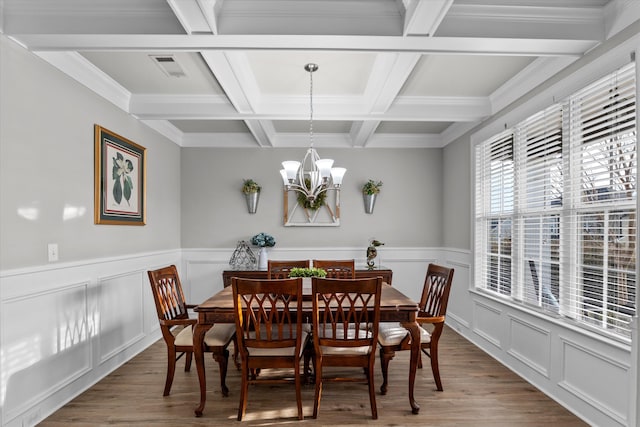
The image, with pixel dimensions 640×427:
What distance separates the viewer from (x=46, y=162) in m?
2.66

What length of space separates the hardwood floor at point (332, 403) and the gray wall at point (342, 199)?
2.13 m

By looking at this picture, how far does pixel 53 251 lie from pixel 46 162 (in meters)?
0.60

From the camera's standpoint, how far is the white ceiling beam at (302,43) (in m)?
2.30

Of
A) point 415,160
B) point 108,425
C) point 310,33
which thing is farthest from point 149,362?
point 415,160

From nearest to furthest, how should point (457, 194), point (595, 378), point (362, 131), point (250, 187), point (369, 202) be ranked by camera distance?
point (595, 378) → point (362, 131) → point (457, 194) → point (250, 187) → point (369, 202)

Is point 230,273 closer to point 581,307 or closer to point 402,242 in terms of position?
point 402,242

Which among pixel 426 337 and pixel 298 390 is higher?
pixel 426 337

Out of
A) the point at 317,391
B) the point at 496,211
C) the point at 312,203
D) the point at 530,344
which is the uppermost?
the point at 312,203

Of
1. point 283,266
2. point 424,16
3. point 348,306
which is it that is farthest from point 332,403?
point 424,16

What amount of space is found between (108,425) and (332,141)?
389 cm

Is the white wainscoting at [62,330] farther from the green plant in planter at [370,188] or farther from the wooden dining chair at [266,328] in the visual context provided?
the green plant in planter at [370,188]

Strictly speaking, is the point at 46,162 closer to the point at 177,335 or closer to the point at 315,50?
the point at 177,335

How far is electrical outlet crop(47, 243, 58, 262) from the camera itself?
267 centimetres

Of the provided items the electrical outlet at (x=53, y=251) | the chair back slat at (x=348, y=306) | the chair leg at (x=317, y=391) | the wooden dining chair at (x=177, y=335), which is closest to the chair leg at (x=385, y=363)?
the chair back slat at (x=348, y=306)
